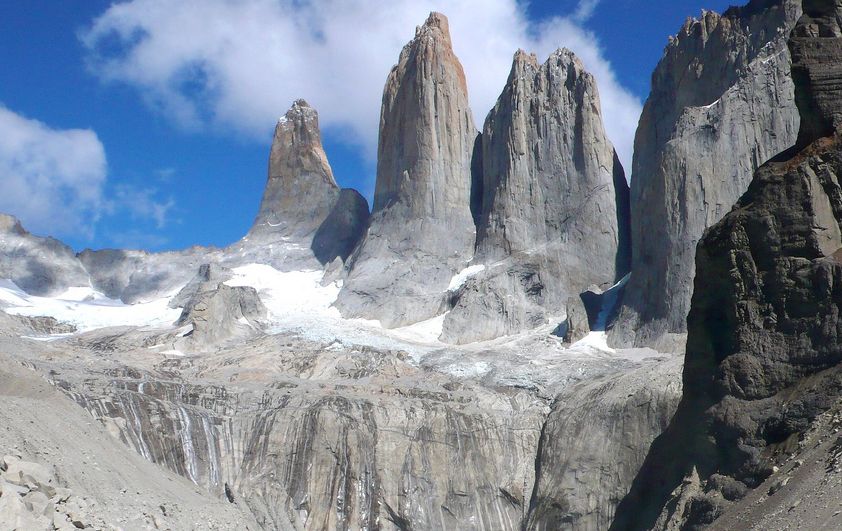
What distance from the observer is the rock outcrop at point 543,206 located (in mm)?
71250

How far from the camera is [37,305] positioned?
84.5 m

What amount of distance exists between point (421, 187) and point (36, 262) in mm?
33636

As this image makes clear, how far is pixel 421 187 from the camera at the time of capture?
7950cm

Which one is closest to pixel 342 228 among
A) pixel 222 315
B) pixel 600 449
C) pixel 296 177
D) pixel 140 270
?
pixel 296 177

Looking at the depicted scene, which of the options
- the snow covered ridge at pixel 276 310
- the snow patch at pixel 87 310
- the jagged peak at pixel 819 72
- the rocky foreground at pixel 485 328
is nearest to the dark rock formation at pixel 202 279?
the rocky foreground at pixel 485 328

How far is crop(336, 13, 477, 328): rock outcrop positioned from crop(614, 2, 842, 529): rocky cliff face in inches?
1681

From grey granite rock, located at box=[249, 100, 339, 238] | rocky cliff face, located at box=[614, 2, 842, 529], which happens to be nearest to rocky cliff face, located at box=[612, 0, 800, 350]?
rocky cliff face, located at box=[614, 2, 842, 529]

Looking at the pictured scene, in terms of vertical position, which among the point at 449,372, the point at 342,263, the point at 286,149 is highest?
the point at 286,149

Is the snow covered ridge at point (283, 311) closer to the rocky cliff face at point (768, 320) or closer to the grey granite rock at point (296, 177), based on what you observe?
the grey granite rock at point (296, 177)

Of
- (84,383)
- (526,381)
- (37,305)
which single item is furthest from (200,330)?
(37,305)

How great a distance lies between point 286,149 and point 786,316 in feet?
223

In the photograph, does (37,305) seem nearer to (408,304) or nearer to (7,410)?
(408,304)

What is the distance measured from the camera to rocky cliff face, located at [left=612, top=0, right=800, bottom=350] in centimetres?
6266

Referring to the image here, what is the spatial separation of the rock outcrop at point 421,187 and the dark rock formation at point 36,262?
25.8 m
